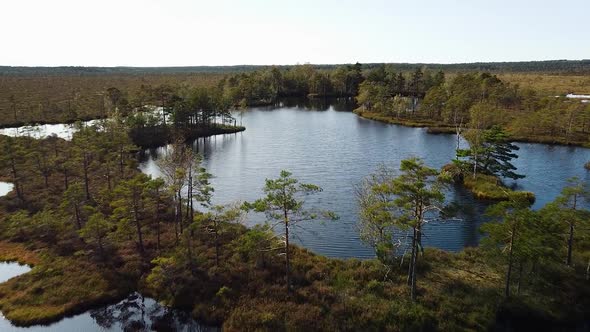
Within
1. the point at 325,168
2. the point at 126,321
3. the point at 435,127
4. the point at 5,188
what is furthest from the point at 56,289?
the point at 435,127

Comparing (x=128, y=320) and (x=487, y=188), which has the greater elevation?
(x=487, y=188)

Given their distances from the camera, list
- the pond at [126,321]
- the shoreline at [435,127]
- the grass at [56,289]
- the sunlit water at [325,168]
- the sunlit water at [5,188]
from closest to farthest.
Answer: the pond at [126,321]
the grass at [56,289]
the sunlit water at [325,168]
the sunlit water at [5,188]
the shoreline at [435,127]

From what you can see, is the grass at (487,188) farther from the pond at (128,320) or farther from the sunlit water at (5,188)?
the sunlit water at (5,188)

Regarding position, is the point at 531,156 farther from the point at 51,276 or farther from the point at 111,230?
the point at 51,276

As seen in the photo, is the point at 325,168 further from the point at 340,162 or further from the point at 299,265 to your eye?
the point at 299,265

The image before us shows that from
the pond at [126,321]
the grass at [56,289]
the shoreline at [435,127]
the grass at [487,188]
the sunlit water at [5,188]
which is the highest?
the shoreline at [435,127]

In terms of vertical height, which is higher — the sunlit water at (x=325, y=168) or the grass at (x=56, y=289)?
the sunlit water at (x=325, y=168)

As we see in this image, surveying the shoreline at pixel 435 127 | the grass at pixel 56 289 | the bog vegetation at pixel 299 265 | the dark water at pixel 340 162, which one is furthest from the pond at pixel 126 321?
the shoreline at pixel 435 127
